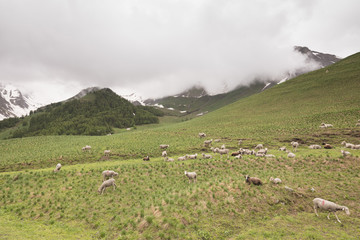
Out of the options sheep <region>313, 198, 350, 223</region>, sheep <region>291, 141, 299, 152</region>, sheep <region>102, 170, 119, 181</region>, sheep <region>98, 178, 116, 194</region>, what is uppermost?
sheep <region>102, 170, 119, 181</region>

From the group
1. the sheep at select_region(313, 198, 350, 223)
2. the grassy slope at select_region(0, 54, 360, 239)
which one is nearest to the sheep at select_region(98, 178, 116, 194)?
the grassy slope at select_region(0, 54, 360, 239)

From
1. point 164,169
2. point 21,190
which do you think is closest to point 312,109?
point 164,169

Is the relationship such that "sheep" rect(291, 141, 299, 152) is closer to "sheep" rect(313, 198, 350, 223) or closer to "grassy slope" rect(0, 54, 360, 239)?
"grassy slope" rect(0, 54, 360, 239)

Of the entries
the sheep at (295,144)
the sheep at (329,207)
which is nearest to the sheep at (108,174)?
the sheep at (329,207)

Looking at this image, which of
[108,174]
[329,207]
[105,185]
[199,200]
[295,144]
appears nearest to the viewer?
[329,207]

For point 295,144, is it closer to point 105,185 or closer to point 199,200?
point 199,200

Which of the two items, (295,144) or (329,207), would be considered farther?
(295,144)

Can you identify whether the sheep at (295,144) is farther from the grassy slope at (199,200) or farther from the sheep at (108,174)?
the sheep at (108,174)

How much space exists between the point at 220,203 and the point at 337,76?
436 ft

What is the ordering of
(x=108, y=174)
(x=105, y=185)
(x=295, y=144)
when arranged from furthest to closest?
(x=295, y=144), (x=108, y=174), (x=105, y=185)

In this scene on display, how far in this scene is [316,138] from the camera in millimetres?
41750

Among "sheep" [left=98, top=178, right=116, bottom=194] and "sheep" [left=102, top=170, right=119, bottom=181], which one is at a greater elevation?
"sheep" [left=102, top=170, right=119, bottom=181]

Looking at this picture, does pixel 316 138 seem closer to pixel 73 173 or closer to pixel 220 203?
pixel 220 203

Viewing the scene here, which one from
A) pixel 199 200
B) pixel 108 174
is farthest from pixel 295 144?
pixel 108 174
